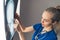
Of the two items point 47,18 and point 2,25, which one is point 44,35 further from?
point 2,25

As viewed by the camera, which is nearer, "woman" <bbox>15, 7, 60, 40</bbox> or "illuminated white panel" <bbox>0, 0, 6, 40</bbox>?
"illuminated white panel" <bbox>0, 0, 6, 40</bbox>

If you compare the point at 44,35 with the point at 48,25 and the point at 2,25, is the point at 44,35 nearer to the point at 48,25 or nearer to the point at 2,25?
the point at 48,25

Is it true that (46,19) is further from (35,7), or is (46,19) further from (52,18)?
(35,7)

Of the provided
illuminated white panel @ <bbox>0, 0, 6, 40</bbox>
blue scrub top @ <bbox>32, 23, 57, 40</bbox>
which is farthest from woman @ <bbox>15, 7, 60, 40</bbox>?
illuminated white panel @ <bbox>0, 0, 6, 40</bbox>

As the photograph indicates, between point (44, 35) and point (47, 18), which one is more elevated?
point (47, 18)

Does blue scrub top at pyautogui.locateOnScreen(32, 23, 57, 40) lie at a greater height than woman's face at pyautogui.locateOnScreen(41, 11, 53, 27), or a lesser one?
lesser

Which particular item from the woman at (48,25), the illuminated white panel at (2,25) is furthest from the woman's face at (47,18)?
the illuminated white panel at (2,25)

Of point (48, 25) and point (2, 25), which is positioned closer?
point (2, 25)

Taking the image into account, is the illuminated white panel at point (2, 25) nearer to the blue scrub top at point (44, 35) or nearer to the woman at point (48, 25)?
the woman at point (48, 25)

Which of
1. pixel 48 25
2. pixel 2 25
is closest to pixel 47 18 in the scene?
pixel 48 25

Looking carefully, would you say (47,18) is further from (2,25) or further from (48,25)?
(2,25)

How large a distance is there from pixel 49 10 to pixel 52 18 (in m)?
0.06

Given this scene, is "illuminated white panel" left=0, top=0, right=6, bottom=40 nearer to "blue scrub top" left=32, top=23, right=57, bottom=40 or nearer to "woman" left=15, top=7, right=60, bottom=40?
"woman" left=15, top=7, right=60, bottom=40

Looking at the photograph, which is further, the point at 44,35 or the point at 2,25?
the point at 44,35
